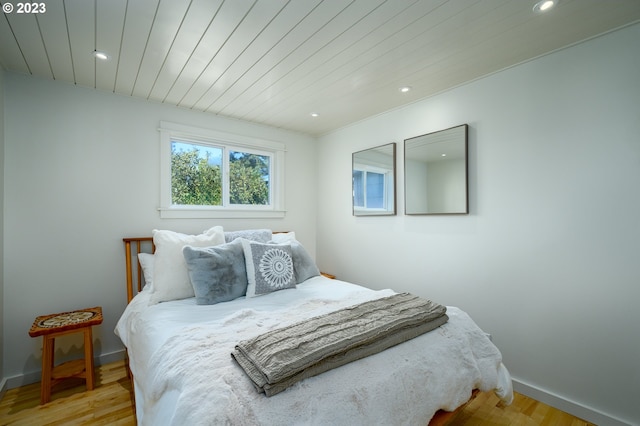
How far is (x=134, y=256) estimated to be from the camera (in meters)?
2.57

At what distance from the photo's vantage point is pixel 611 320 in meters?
1.73

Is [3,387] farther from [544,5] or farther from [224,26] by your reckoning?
[544,5]

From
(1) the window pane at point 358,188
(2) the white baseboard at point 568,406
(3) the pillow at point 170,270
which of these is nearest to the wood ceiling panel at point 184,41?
(3) the pillow at point 170,270

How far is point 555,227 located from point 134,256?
330 centimetres

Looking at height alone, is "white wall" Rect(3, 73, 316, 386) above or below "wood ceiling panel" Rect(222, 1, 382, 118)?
below

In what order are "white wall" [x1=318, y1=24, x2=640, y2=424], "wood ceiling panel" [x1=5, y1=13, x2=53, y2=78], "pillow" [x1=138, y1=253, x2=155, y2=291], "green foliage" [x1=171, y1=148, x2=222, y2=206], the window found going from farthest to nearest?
the window
"green foliage" [x1=171, y1=148, x2=222, y2=206]
"pillow" [x1=138, y1=253, x2=155, y2=291]
"white wall" [x1=318, y1=24, x2=640, y2=424]
"wood ceiling panel" [x1=5, y1=13, x2=53, y2=78]

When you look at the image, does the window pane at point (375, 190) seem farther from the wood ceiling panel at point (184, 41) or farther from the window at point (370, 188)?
the wood ceiling panel at point (184, 41)

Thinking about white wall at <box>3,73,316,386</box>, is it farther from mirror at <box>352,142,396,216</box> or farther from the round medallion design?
mirror at <box>352,142,396,216</box>

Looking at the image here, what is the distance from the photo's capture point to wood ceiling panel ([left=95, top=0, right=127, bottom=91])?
57.8 inches

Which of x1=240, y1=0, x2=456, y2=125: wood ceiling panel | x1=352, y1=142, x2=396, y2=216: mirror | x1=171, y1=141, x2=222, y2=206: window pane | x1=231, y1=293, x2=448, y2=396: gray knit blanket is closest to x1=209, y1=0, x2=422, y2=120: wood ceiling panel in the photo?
x1=240, y1=0, x2=456, y2=125: wood ceiling panel

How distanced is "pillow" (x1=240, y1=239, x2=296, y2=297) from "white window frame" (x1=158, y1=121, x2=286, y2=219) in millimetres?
914

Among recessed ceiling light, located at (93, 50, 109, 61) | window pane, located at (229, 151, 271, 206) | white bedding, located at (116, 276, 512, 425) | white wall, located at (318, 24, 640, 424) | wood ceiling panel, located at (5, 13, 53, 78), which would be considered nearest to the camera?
white bedding, located at (116, 276, 512, 425)

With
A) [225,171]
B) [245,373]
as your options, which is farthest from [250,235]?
[245,373]

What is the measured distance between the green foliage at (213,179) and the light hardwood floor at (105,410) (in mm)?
1645
